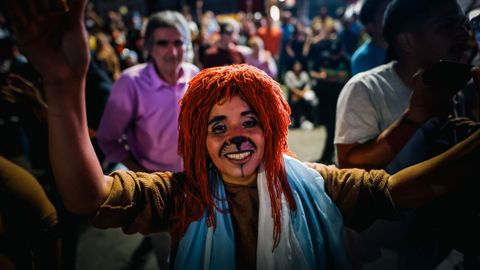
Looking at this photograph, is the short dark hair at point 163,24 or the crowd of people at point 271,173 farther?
the short dark hair at point 163,24

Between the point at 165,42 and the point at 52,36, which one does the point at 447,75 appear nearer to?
the point at 52,36

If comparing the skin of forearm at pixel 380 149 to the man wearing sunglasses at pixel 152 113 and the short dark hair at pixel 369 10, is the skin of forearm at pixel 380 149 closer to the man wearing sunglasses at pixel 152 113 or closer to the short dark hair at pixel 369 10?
the man wearing sunglasses at pixel 152 113

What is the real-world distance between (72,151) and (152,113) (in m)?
1.38

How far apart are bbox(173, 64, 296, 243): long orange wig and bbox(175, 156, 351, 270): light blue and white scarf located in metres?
0.03

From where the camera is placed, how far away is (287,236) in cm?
123

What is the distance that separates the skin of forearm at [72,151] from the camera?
92 cm

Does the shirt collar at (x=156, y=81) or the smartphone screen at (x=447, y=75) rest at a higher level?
the smartphone screen at (x=447, y=75)

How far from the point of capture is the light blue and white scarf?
120 cm

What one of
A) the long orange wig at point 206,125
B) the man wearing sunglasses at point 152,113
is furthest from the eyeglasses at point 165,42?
the long orange wig at point 206,125

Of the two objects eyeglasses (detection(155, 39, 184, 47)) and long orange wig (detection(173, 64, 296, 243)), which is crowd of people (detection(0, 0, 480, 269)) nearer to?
long orange wig (detection(173, 64, 296, 243))

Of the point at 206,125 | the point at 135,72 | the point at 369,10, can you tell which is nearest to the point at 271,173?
the point at 206,125

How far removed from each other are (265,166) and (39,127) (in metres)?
1.91

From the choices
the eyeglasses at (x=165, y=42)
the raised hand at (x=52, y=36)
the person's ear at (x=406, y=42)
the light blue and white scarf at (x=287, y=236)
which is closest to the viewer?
the raised hand at (x=52, y=36)

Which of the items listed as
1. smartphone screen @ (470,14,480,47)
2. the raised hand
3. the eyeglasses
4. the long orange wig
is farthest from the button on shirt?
smartphone screen @ (470,14,480,47)
